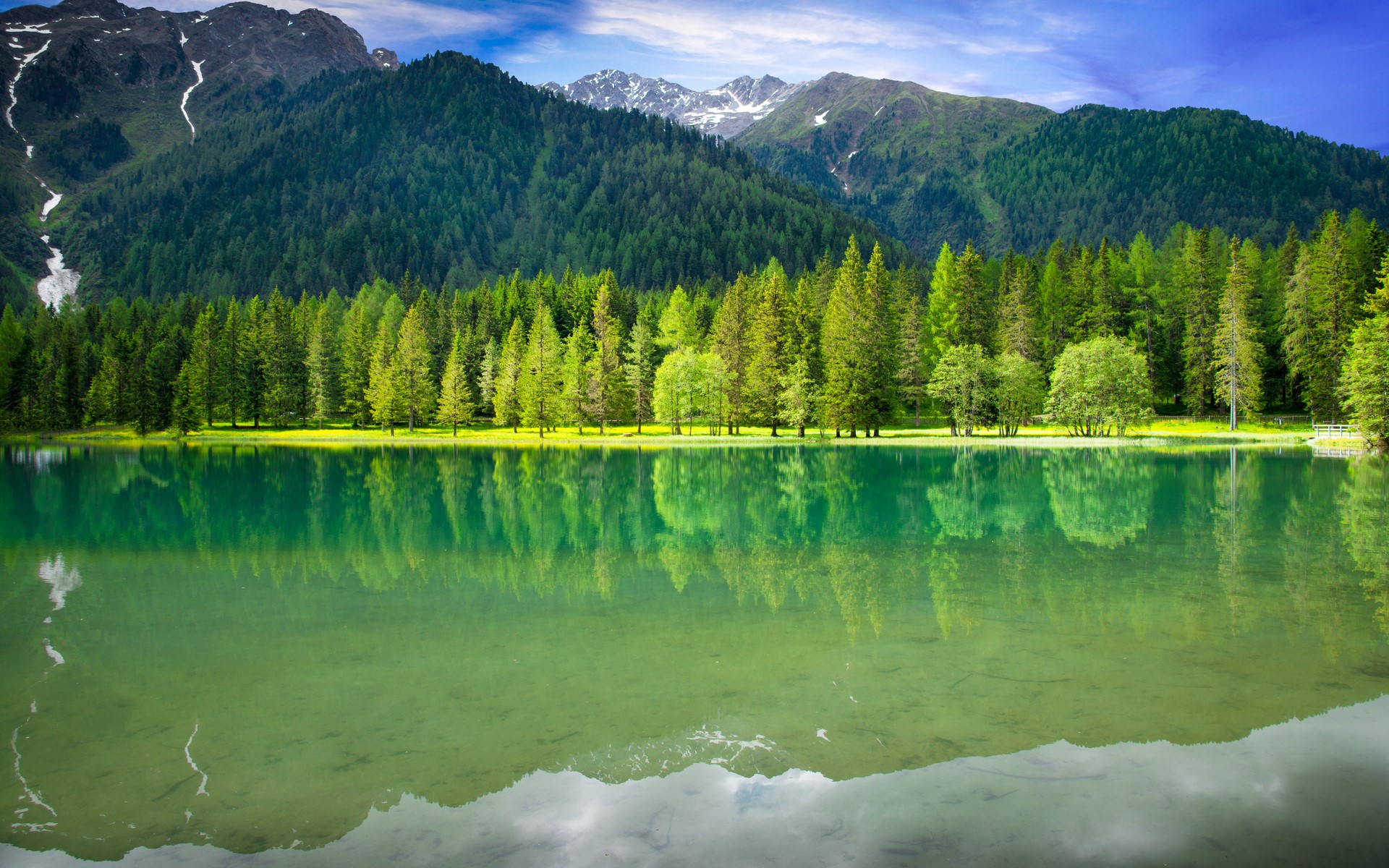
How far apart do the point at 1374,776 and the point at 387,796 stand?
346 inches

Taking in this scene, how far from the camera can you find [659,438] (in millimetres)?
73312

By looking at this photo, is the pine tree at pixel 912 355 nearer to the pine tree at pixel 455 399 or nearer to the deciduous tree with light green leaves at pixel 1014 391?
the deciduous tree with light green leaves at pixel 1014 391

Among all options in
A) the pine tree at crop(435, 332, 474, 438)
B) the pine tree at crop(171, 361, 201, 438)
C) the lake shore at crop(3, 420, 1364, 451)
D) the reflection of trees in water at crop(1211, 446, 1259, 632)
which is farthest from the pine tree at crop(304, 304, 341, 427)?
the reflection of trees in water at crop(1211, 446, 1259, 632)

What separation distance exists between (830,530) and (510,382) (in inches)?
2609

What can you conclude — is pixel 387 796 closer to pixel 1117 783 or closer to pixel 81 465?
pixel 1117 783

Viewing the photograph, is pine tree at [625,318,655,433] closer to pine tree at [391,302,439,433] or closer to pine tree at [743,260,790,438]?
pine tree at [743,260,790,438]

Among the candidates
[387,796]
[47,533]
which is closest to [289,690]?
[387,796]

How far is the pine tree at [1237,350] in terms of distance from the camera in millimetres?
67500

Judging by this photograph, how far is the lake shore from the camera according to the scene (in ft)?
198

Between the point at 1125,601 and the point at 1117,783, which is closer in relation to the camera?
the point at 1117,783

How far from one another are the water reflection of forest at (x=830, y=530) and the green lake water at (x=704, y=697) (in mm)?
186

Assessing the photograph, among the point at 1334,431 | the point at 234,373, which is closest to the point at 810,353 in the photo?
the point at 1334,431

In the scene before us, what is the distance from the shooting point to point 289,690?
9.82 metres

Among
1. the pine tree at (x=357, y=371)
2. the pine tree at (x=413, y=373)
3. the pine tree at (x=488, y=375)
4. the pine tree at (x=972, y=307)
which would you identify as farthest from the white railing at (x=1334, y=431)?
the pine tree at (x=357, y=371)
